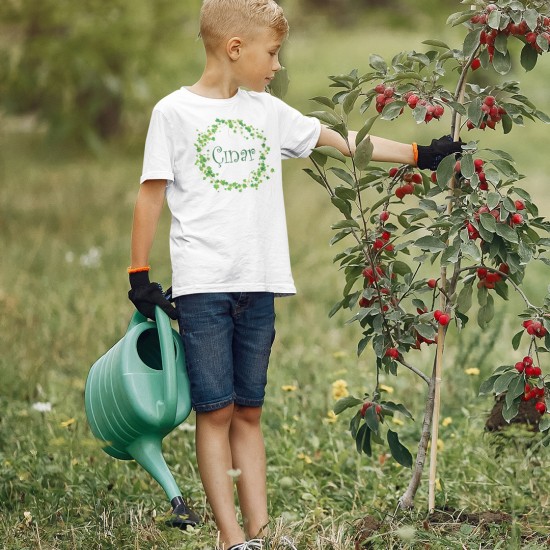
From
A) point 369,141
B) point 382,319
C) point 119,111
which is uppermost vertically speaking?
point 119,111

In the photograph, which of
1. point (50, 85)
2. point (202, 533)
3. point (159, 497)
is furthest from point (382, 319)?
point (50, 85)

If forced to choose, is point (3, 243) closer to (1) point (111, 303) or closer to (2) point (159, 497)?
(1) point (111, 303)

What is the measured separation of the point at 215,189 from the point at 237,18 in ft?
1.62

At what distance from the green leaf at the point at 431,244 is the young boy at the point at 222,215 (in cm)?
29

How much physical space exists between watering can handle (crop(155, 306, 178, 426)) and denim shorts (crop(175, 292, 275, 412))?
2.4 inches

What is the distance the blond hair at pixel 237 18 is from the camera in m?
3.02

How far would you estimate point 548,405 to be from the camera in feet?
9.72

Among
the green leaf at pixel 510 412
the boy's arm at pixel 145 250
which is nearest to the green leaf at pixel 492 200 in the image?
the green leaf at pixel 510 412

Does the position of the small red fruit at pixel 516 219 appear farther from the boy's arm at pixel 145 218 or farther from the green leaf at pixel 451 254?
the boy's arm at pixel 145 218

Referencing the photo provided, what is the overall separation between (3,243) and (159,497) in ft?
14.6

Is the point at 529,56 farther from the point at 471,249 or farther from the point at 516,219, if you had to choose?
the point at 471,249

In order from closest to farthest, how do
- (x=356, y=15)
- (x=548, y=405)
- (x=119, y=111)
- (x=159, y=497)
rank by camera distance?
1. (x=548, y=405)
2. (x=159, y=497)
3. (x=119, y=111)
4. (x=356, y=15)

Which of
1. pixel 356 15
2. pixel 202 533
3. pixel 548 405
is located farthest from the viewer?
pixel 356 15

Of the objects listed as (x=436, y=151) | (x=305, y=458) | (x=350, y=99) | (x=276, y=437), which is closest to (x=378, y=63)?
(x=350, y=99)
